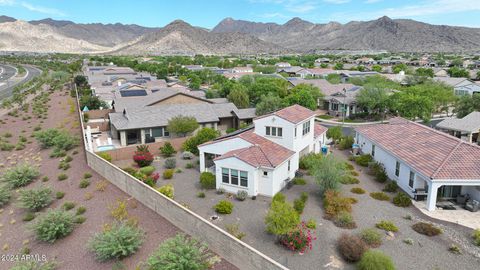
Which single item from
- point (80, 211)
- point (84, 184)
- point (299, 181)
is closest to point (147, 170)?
point (84, 184)

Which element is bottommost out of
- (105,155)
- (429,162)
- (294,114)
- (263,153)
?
(105,155)

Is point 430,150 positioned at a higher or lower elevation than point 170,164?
higher

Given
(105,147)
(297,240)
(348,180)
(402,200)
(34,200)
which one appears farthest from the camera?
(105,147)

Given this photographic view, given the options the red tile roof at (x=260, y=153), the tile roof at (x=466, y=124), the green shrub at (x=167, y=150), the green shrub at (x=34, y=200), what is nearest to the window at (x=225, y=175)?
the red tile roof at (x=260, y=153)

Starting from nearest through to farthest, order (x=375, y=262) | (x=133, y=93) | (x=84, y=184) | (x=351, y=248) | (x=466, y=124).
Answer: (x=375, y=262), (x=351, y=248), (x=84, y=184), (x=466, y=124), (x=133, y=93)

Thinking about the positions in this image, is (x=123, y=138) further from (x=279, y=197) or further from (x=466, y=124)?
(x=466, y=124)

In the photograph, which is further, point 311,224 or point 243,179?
point 243,179

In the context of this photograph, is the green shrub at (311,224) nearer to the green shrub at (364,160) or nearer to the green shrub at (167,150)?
the green shrub at (364,160)
